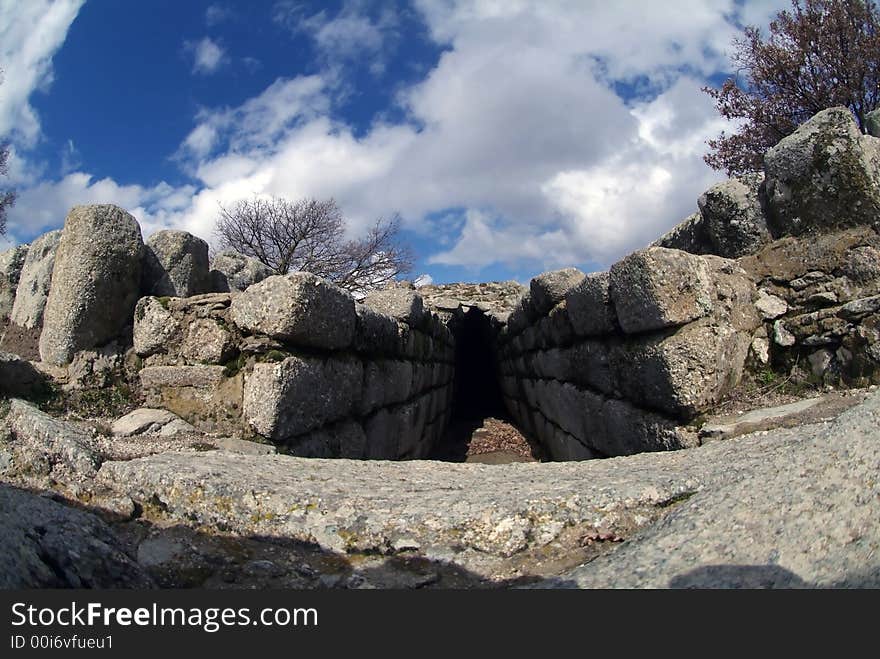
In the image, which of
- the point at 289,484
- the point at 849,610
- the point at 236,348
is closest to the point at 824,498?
the point at 849,610

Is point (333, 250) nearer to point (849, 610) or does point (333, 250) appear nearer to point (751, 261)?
point (751, 261)

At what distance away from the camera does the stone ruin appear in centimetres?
411

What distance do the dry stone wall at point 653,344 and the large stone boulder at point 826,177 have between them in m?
0.81

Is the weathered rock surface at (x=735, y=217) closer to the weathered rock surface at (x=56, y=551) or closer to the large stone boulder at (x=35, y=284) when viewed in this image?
the weathered rock surface at (x=56, y=551)

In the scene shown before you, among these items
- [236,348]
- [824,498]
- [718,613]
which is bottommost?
[718,613]

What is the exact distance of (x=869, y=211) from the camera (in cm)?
467

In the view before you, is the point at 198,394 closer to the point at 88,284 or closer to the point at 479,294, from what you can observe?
the point at 88,284

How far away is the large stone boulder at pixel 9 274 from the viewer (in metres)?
5.46

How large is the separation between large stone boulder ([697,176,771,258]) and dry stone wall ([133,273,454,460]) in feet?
11.2

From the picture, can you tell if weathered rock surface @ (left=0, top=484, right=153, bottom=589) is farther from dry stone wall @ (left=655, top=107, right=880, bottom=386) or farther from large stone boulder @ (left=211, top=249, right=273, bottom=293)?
large stone boulder @ (left=211, top=249, right=273, bottom=293)

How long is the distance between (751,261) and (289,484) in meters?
4.35

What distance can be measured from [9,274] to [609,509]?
590cm

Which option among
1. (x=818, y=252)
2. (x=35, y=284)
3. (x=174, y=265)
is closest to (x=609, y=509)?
(x=818, y=252)

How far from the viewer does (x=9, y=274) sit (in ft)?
18.5
